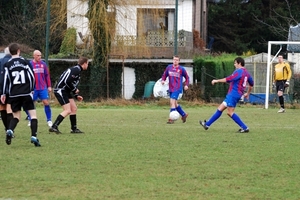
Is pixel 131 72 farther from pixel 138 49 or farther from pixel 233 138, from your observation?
pixel 233 138

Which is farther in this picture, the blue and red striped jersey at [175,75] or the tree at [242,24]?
the tree at [242,24]

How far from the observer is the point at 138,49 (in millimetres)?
34000

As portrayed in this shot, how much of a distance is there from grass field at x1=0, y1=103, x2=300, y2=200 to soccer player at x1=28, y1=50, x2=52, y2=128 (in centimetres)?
59

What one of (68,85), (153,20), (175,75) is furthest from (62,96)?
(153,20)

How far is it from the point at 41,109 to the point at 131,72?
27.7ft

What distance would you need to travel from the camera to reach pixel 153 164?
10.6m

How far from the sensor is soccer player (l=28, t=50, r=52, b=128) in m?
17.3

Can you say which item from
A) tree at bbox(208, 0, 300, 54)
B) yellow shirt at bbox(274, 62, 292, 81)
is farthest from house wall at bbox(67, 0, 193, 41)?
tree at bbox(208, 0, 300, 54)

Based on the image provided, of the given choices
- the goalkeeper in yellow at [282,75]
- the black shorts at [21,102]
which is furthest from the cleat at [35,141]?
the goalkeeper in yellow at [282,75]

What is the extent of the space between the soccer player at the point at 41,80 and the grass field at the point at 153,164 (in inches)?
23.3

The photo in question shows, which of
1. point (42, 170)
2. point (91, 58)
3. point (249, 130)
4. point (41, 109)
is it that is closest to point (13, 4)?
point (91, 58)

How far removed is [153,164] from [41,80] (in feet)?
25.3

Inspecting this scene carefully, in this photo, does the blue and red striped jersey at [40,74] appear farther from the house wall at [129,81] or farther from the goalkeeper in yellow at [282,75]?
the house wall at [129,81]

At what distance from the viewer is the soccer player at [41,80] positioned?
56.7 ft
